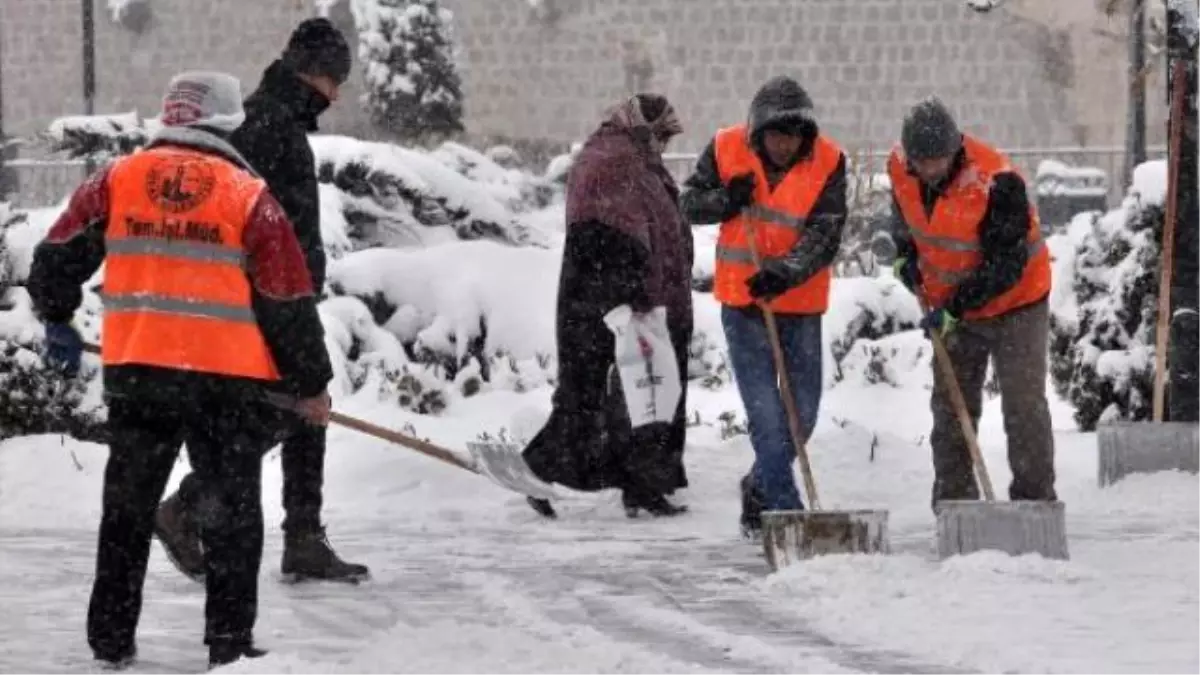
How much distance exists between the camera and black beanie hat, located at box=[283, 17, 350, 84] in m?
8.92

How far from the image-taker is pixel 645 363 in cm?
1081

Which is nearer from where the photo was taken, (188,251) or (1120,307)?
(188,251)

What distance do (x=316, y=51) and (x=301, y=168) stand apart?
38 centimetres

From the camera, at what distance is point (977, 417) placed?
10.0m

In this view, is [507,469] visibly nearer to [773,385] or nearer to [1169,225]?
[773,385]

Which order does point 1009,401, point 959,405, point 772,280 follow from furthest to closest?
1. point 1009,401
2. point 772,280
3. point 959,405

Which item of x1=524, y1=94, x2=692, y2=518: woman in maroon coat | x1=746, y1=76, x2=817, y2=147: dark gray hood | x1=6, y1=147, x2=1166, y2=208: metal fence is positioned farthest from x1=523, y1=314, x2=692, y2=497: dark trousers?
x1=6, y1=147, x2=1166, y2=208: metal fence

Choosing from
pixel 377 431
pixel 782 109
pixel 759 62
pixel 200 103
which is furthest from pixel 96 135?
pixel 759 62

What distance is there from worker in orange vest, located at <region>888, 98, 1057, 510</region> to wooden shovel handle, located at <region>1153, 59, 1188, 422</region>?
6.84 feet

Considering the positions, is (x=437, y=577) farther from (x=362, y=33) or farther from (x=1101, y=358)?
(x=362, y=33)

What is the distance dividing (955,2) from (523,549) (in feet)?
94.3

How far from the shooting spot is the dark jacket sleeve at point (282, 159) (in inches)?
347

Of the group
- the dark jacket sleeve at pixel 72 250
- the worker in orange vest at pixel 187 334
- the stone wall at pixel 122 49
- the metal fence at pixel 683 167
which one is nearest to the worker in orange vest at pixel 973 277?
the worker in orange vest at pixel 187 334

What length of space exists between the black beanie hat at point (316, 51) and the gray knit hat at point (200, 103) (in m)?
1.60
